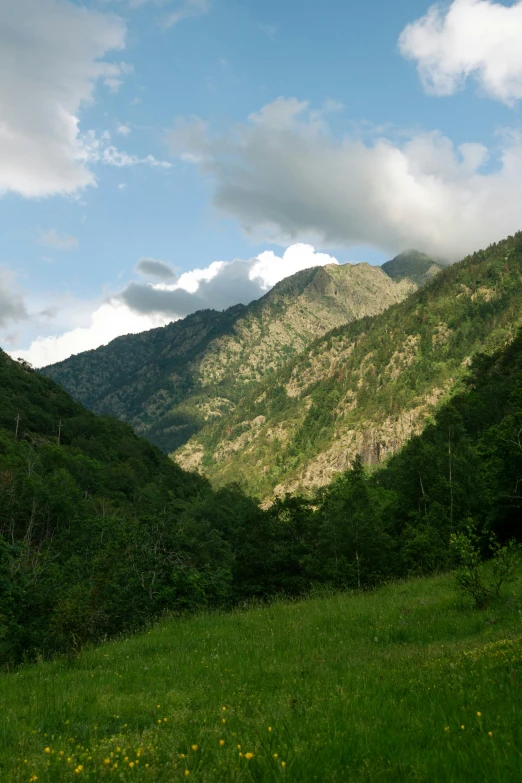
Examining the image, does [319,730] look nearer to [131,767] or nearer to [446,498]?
[131,767]

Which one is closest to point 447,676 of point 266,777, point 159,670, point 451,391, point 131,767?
point 266,777

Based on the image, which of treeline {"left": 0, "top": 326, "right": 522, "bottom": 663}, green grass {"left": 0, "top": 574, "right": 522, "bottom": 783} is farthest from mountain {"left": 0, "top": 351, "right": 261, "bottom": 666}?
green grass {"left": 0, "top": 574, "right": 522, "bottom": 783}

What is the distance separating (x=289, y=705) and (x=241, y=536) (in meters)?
35.5

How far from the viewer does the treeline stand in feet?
65.7

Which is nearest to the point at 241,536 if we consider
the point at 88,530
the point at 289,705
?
the point at 88,530

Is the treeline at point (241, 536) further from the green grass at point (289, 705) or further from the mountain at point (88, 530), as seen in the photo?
the green grass at point (289, 705)

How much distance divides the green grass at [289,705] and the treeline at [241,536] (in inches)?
171

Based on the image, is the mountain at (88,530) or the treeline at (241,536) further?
the treeline at (241,536)

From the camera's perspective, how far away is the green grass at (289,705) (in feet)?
13.3

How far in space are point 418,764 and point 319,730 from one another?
146cm

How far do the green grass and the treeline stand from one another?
14.3 feet

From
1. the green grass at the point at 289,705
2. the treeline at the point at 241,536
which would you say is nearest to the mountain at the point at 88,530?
the treeline at the point at 241,536

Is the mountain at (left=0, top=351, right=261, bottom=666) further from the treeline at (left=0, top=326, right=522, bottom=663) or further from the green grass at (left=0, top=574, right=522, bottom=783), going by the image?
the green grass at (left=0, top=574, right=522, bottom=783)

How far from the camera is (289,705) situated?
6145 millimetres
